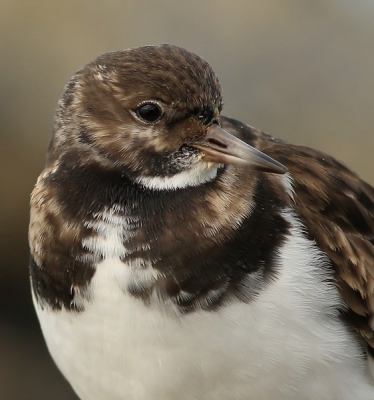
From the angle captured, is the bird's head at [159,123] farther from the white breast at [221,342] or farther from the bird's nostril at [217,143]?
the white breast at [221,342]

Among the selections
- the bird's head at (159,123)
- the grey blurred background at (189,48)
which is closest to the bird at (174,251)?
the bird's head at (159,123)

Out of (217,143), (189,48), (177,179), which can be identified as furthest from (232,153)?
(189,48)

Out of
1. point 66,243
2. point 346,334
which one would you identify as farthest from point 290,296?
point 66,243

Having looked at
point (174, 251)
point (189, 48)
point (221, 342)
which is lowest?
point (221, 342)

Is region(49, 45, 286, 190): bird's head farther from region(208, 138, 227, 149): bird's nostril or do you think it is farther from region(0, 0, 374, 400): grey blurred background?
region(0, 0, 374, 400): grey blurred background

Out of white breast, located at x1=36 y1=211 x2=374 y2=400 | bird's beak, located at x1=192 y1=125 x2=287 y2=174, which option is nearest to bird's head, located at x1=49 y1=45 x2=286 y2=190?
bird's beak, located at x1=192 y1=125 x2=287 y2=174

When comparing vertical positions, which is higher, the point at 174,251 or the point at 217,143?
the point at 217,143

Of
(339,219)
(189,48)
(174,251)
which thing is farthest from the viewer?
(189,48)

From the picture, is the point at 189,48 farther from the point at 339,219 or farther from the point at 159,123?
the point at 159,123
